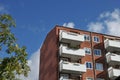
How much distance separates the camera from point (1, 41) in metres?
25.2

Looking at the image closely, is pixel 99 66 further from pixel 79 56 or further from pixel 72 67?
pixel 72 67

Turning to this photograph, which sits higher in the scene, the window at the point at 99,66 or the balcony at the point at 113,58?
the balcony at the point at 113,58

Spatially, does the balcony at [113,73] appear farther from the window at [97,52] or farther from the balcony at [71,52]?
the balcony at [71,52]

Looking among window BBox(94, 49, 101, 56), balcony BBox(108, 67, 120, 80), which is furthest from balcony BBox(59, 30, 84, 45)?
balcony BBox(108, 67, 120, 80)

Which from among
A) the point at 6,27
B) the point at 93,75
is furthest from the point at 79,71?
the point at 6,27

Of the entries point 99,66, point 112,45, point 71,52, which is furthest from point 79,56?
point 112,45

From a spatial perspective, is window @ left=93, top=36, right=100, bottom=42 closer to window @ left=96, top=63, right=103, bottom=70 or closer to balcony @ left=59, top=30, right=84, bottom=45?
balcony @ left=59, top=30, right=84, bottom=45

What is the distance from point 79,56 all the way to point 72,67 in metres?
3.85

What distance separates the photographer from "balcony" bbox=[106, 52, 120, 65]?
63.1 meters

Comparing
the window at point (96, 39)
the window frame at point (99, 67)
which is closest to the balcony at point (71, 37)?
the window at point (96, 39)

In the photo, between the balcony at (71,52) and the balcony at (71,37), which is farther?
the balcony at (71,37)

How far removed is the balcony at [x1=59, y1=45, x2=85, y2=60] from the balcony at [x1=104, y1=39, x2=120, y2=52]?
7161mm

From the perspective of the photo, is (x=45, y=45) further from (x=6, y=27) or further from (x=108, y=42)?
Result: (x=6, y=27)

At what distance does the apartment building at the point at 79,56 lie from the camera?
59250 mm
